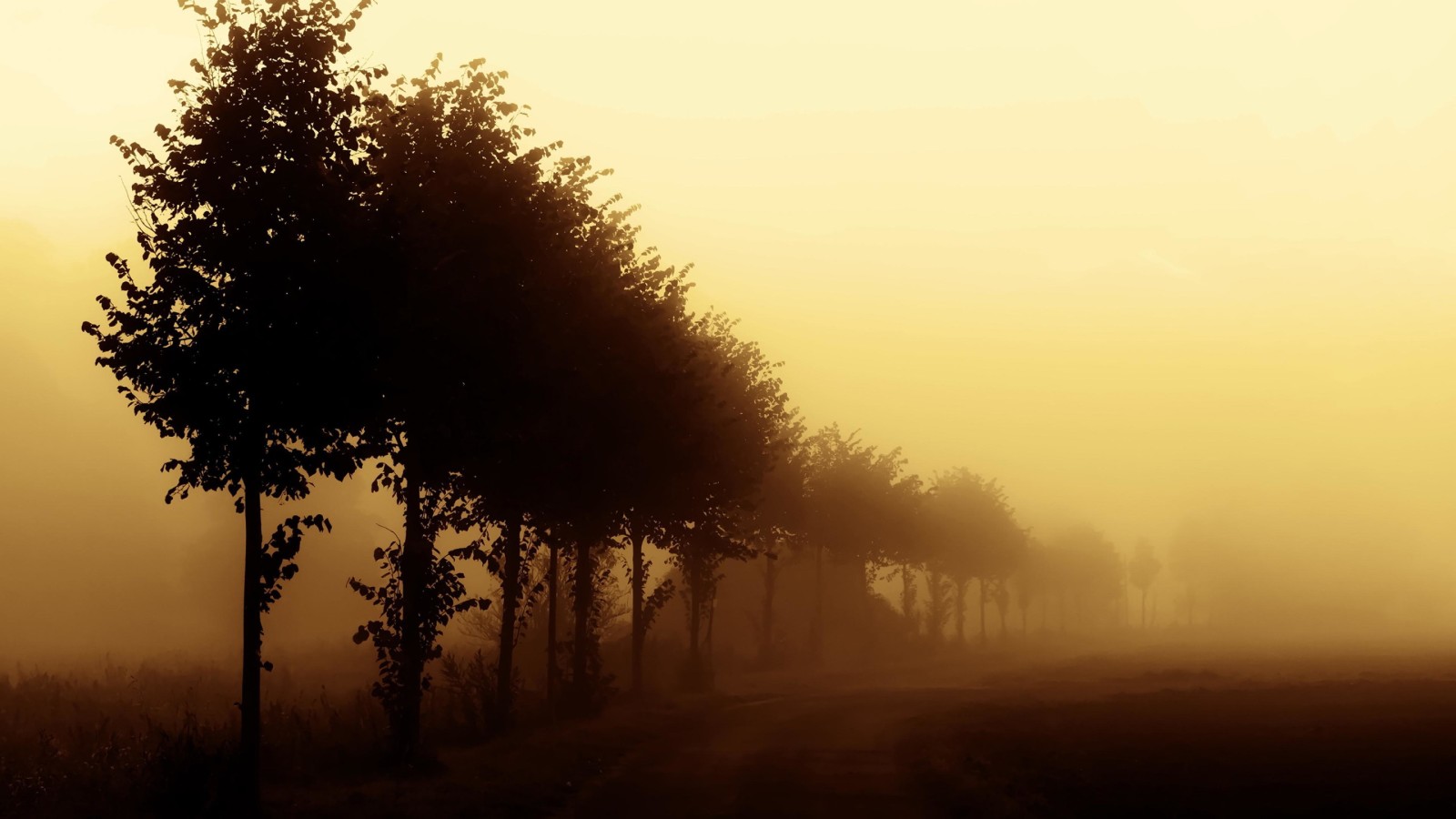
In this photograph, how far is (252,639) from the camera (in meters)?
18.7

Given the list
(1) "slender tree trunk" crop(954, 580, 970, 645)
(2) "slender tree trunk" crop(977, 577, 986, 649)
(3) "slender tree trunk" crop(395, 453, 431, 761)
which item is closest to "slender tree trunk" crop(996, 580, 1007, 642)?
(2) "slender tree trunk" crop(977, 577, 986, 649)

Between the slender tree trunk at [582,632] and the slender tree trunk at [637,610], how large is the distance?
16.3 ft

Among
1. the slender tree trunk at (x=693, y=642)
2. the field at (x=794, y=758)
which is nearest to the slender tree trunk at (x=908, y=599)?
the slender tree trunk at (x=693, y=642)

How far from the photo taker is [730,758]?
92.8ft

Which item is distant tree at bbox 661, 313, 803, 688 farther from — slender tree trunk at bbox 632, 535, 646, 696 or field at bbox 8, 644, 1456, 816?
field at bbox 8, 644, 1456, 816

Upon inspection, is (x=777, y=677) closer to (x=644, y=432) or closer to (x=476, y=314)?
(x=644, y=432)

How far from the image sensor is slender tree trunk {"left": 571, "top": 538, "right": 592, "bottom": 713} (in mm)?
37156

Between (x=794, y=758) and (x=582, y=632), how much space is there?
40.8ft

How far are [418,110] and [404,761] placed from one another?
16561mm

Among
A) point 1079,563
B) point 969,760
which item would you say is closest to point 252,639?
point 969,760

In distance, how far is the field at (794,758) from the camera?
20.1 meters

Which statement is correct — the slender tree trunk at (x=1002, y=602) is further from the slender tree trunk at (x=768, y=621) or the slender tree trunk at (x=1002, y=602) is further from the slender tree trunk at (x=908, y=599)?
the slender tree trunk at (x=768, y=621)

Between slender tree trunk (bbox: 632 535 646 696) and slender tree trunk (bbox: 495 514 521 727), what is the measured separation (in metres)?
13.0

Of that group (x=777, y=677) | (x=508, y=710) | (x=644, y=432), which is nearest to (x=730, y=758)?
(x=508, y=710)
